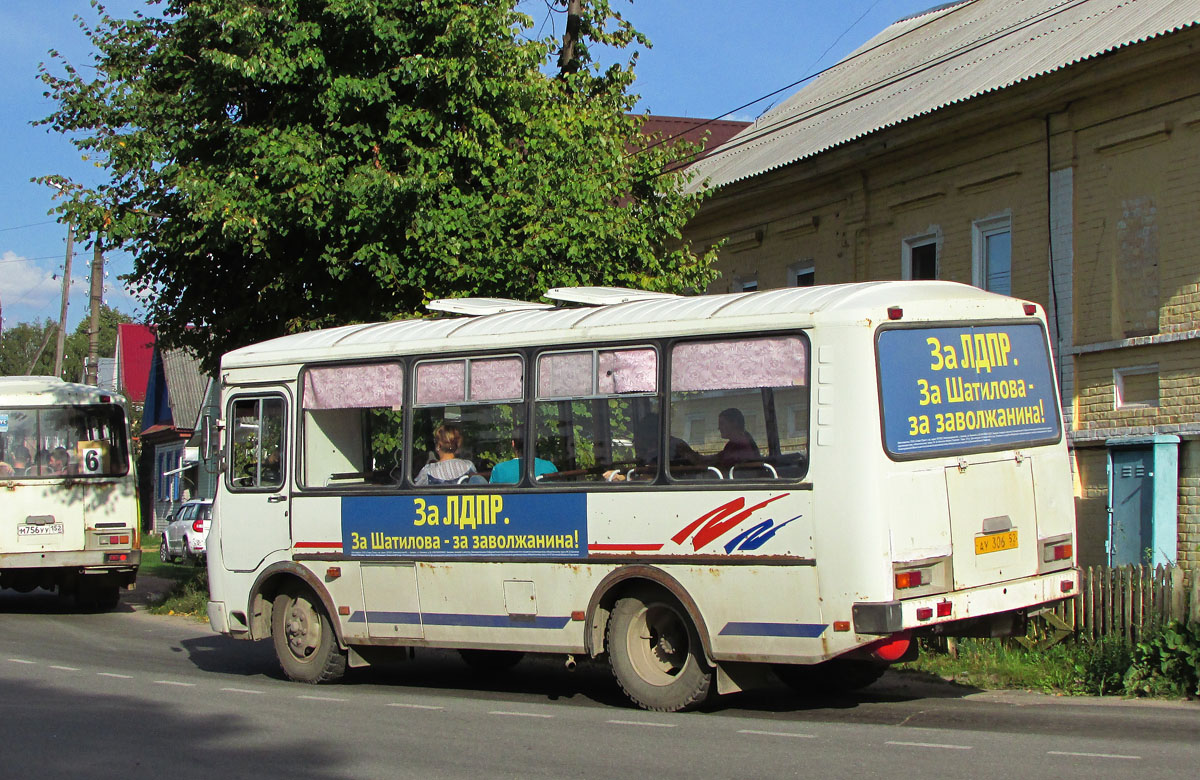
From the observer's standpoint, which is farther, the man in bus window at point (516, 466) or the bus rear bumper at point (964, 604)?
the man in bus window at point (516, 466)

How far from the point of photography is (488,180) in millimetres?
15742

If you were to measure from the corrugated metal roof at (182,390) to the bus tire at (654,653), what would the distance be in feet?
143

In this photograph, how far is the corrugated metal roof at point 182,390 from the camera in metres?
51.5

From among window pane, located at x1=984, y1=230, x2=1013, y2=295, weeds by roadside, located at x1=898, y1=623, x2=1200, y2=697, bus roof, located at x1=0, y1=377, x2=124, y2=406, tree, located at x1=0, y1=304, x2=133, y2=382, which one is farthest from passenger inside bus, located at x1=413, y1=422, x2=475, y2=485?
tree, located at x1=0, y1=304, x2=133, y2=382

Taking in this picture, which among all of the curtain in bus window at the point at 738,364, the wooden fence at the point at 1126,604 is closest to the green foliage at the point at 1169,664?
the wooden fence at the point at 1126,604

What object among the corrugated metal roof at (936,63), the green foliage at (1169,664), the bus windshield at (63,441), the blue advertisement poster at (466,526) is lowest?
the green foliage at (1169,664)

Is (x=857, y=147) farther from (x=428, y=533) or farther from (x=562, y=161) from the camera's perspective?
(x=428, y=533)

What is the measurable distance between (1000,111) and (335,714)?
10.8 m

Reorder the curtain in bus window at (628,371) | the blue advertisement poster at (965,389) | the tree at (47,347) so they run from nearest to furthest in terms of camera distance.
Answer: the blue advertisement poster at (965,389) < the curtain in bus window at (628,371) < the tree at (47,347)

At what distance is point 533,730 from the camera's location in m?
8.52

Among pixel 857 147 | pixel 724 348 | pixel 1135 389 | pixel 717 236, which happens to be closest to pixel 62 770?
pixel 724 348

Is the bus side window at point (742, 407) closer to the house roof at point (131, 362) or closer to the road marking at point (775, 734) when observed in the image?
the road marking at point (775, 734)

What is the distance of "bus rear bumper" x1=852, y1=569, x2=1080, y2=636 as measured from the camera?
26.1ft

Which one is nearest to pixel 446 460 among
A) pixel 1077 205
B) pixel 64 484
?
pixel 1077 205
